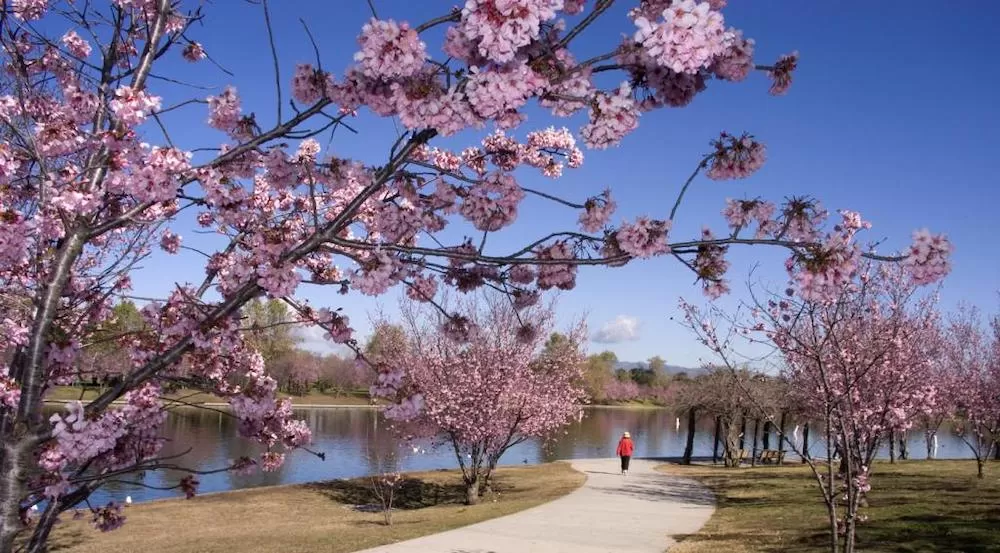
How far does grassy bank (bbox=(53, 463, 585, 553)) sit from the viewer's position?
12305mm

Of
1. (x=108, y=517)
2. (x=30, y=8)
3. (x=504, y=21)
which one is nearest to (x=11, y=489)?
(x=108, y=517)

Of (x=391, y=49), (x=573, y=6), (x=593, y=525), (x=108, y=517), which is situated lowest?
(x=593, y=525)

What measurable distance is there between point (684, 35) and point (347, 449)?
110 ft

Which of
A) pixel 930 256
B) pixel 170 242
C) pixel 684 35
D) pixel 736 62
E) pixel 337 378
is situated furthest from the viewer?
pixel 337 378

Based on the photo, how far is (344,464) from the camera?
2894cm

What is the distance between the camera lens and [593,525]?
1298cm

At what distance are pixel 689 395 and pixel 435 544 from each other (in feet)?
79.4

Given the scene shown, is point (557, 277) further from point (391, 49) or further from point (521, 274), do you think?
point (391, 49)

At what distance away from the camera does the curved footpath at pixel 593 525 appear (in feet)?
34.9

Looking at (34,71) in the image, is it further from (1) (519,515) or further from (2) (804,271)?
(1) (519,515)

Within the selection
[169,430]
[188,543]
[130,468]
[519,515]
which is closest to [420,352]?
[519,515]

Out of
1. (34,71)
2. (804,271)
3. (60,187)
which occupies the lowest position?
(804,271)

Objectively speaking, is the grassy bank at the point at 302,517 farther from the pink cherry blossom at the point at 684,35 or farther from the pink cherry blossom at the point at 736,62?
the pink cherry blossom at the point at 684,35

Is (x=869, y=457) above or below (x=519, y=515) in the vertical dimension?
above
